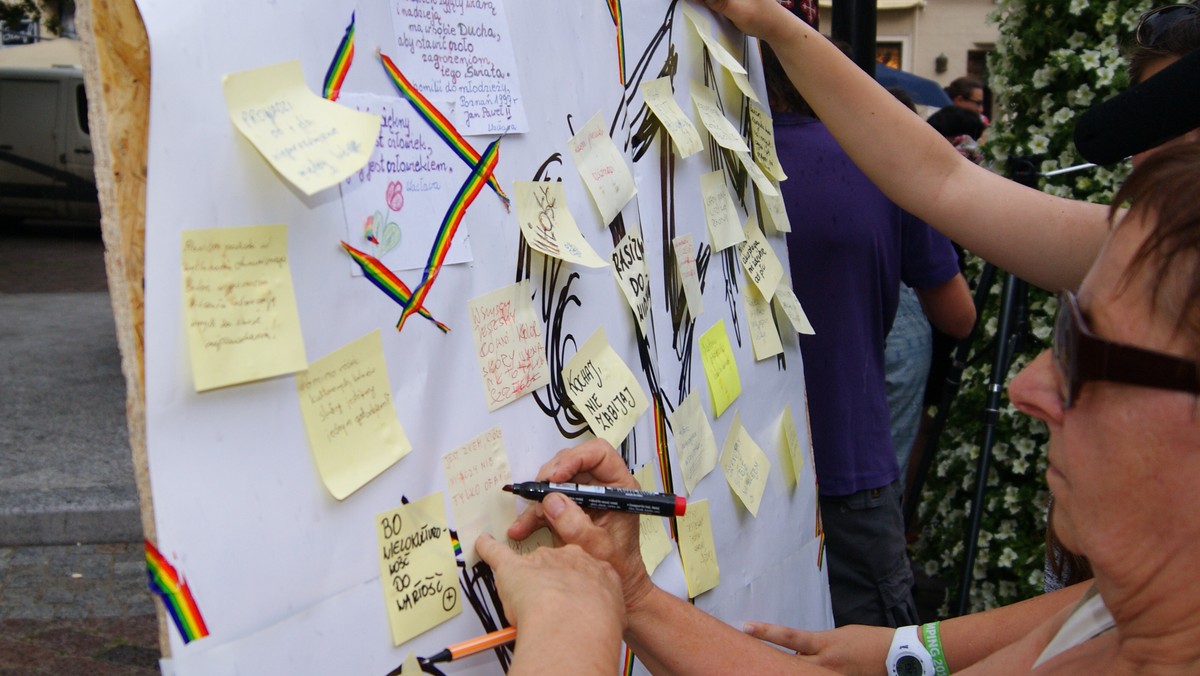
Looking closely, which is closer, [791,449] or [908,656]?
[908,656]

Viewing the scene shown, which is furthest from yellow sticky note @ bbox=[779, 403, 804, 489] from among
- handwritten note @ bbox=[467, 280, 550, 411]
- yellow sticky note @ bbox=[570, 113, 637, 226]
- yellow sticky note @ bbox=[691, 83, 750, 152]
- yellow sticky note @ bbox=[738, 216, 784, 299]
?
handwritten note @ bbox=[467, 280, 550, 411]

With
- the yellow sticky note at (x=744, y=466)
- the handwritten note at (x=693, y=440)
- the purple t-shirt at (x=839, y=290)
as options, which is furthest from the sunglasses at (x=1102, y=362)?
the purple t-shirt at (x=839, y=290)

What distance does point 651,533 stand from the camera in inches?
61.5

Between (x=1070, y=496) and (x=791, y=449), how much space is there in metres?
1.01

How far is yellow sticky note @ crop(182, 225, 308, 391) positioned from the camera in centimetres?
94

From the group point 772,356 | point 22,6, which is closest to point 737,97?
point 772,356

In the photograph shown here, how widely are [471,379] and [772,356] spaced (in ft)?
3.01

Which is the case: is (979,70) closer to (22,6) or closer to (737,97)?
(22,6)

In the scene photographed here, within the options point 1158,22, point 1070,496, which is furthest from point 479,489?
point 1158,22

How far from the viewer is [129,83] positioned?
35.6 inches

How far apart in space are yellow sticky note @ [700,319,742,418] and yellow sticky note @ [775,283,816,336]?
23cm

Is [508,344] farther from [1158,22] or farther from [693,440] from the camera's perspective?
[1158,22]

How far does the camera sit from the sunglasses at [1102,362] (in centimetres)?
95

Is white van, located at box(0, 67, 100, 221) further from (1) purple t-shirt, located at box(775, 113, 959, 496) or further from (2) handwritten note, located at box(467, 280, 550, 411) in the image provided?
(2) handwritten note, located at box(467, 280, 550, 411)
